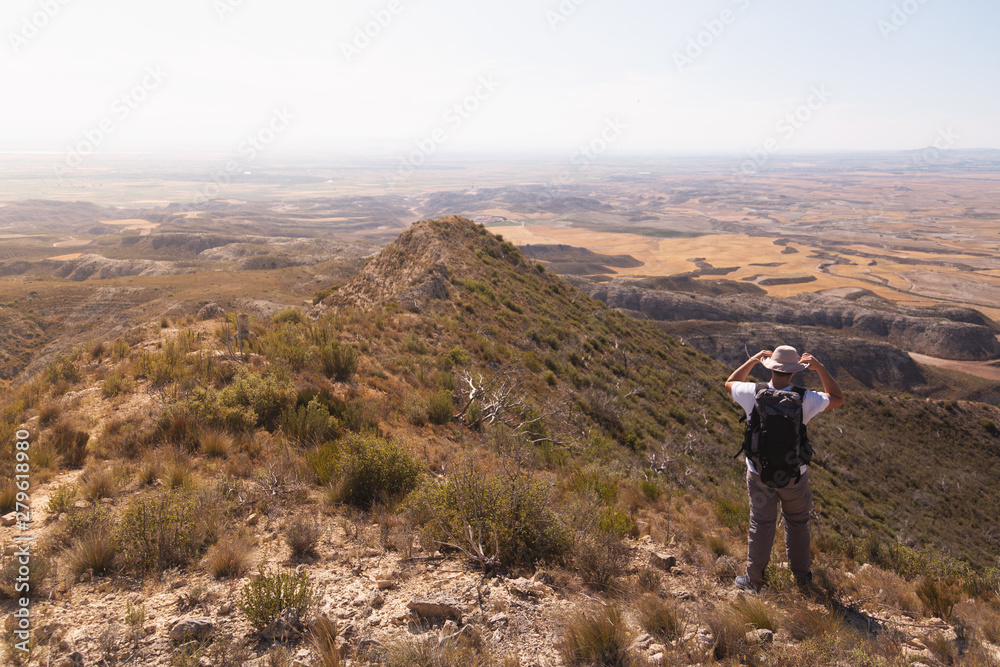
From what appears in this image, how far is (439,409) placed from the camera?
7.84 meters

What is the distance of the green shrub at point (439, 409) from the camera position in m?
7.79

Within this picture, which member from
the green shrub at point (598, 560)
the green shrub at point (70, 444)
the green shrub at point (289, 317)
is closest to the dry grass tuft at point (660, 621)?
the green shrub at point (598, 560)

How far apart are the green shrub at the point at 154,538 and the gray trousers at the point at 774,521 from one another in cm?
495

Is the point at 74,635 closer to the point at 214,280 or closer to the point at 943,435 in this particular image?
the point at 943,435

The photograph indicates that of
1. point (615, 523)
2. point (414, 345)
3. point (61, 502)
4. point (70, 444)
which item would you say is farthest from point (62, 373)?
point (615, 523)

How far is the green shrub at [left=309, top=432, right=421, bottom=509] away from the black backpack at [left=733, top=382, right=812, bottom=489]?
142 inches

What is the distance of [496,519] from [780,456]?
2.60 metres

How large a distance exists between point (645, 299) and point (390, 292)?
163 feet

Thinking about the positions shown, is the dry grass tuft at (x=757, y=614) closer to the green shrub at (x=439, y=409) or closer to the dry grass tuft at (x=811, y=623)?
the dry grass tuft at (x=811, y=623)

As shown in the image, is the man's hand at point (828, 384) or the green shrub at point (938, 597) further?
the man's hand at point (828, 384)

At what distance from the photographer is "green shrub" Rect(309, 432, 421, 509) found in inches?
187

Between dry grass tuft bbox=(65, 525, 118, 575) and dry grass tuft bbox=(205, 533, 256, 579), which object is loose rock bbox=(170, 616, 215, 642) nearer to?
dry grass tuft bbox=(205, 533, 256, 579)

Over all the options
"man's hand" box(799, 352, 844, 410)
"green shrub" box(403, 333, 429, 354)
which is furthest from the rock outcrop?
"man's hand" box(799, 352, 844, 410)

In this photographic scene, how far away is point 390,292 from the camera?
20.0 m
